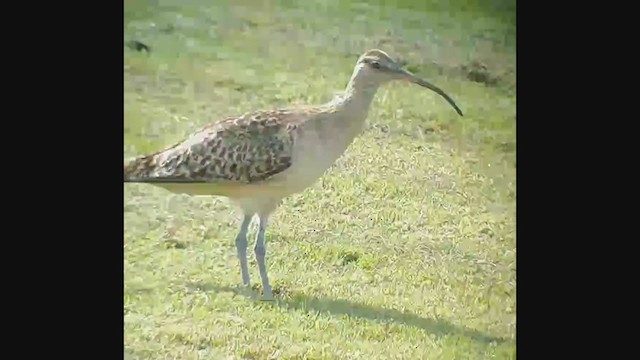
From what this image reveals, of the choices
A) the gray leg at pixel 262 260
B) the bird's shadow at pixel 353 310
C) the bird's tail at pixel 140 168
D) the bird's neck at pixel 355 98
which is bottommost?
the bird's shadow at pixel 353 310

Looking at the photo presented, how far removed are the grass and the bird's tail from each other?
0.02m

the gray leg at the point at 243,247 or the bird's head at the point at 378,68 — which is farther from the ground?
the bird's head at the point at 378,68

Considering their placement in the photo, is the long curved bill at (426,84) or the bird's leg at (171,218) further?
the long curved bill at (426,84)

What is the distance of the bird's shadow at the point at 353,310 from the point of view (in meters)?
2.64

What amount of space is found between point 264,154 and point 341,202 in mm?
266

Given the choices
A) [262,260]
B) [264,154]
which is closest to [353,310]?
[262,260]

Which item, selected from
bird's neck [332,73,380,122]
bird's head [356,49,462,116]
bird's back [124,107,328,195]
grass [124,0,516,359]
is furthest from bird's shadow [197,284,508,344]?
bird's head [356,49,462,116]

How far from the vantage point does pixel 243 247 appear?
2643mm

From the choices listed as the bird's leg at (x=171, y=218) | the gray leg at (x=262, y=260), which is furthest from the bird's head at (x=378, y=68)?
the bird's leg at (x=171, y=218)

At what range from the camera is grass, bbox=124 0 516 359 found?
8.50 ft

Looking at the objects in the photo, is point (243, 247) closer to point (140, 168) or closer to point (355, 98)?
point (140, 168)

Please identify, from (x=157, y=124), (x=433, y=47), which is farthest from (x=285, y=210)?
(x=433, y=47)

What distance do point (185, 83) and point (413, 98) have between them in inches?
23.6

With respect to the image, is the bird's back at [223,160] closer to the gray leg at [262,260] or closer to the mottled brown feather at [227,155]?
the mottled brown feather at [227,155]
